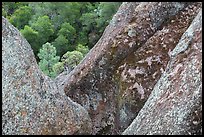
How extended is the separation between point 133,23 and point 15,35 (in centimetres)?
329

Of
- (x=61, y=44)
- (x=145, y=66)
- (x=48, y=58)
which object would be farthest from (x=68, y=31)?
(x=145, y=66)

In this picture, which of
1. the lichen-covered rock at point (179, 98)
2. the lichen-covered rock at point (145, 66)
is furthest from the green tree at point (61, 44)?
the lichen-covered rock at point (179, 98)

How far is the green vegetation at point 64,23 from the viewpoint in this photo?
58.4 metres

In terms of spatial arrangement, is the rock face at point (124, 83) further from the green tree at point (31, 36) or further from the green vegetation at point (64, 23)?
the green tree at point (31, 36)

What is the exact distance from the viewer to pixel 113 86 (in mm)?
10117

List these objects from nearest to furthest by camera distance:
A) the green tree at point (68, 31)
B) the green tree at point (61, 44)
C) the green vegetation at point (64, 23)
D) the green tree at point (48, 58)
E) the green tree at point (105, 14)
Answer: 1. the green tree at point (48, 58)
2. the green tree at point (105, 14)
3. the green vegetation at point (64, 23)
4. the green tree at point (61, 44)
5. the green tree at point (68, 31)

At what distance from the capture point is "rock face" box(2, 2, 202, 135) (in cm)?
665

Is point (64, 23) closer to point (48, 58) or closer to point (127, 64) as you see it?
point (48, 58)

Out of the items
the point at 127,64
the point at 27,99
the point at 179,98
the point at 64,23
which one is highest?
the point at 27,99

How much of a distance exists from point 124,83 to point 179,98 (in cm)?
329

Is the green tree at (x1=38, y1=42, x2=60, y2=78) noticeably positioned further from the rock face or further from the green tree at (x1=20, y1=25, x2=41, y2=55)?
the rock face

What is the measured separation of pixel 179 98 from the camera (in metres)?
6.54

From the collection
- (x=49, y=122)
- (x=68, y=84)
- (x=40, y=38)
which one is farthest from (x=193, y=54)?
(x=40, y=38)

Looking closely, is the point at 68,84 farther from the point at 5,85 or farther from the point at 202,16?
the point at 202,16
